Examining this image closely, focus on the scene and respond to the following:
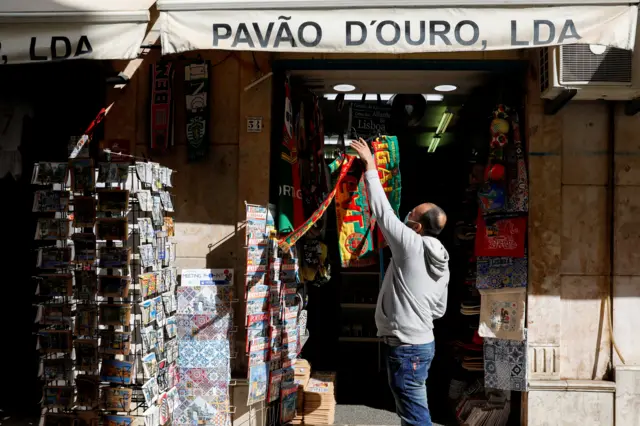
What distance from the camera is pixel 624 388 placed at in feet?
18.9

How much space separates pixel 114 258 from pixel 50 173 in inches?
36.5

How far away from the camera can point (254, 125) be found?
19.7 feet

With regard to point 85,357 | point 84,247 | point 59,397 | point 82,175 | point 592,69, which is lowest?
point 59,397

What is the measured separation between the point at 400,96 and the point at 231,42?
263 centimetres

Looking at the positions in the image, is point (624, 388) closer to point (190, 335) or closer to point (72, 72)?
point (190, 335)

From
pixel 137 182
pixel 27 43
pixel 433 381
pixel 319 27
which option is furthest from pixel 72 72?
pixel 433 381

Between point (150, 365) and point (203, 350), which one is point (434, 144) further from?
point (150, 365)

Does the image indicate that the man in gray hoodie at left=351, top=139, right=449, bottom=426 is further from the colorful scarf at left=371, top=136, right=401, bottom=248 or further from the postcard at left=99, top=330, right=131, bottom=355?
the postcard at left=99, top=330, right=131, bottom=355

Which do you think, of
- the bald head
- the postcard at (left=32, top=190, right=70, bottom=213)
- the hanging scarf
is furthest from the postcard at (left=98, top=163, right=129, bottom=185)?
the hanging scarf

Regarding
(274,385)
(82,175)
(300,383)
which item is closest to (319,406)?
(300,383)

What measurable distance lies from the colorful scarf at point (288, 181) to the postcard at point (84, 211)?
171 cm

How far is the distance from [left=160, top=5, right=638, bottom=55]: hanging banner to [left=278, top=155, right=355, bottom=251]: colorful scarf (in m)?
1.33

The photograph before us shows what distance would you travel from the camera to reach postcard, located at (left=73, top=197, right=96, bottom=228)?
502 centimetres

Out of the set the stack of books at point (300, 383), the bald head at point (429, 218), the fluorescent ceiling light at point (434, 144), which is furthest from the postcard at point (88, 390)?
the fluorescent ceiling light at point (434, 144)
